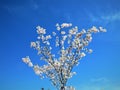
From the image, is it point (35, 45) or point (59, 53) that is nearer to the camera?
point (59, 53)

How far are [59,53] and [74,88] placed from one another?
4123mm

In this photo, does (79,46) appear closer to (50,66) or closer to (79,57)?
(79,57)

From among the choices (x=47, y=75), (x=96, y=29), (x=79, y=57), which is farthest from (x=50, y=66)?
(x=96, y=29)

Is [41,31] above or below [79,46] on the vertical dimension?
above

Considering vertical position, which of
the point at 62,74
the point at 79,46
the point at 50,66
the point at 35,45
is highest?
the point at 35,45

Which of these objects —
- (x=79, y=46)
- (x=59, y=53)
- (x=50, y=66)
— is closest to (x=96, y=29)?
(x=79, y=46)

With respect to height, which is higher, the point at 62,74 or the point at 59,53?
the point at 59,53

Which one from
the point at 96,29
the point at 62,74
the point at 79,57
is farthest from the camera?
the point at 96,29

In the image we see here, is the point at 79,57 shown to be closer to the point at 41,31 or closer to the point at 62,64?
the point at 62,64

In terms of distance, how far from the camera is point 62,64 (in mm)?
21984

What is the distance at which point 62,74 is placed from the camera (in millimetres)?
21469

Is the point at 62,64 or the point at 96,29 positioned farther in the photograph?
the point at 96,29

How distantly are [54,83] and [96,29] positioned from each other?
24.4 feet

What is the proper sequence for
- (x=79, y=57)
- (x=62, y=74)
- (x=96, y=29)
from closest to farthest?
(x=62, y=74) < (x=79, y=57) < (x=96, y=29)
